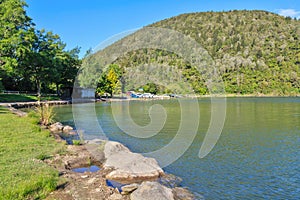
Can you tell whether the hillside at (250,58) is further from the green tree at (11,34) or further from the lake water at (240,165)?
the lake water at (240,165)

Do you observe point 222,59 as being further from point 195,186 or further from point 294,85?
point 195,186

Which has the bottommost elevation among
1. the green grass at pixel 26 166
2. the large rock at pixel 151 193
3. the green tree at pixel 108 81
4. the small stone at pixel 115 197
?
the small stone at pixel 115 197

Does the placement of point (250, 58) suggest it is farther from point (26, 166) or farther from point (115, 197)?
point (115, 197)

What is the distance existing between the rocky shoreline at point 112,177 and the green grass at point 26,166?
388mm

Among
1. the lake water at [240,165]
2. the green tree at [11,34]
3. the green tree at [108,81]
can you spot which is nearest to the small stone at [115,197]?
the lake water at [240,165]

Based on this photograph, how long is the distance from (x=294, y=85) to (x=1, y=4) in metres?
124

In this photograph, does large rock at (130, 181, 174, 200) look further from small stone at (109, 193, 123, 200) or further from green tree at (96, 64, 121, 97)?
green tree at (96, 64, 121, 97)

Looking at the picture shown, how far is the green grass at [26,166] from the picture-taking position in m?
7.03

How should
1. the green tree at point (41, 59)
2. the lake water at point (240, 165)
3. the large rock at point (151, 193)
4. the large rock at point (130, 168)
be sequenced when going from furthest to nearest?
1. the green tree at point (41, 59)
2. the large rock at point (130, 168)
3. the lake water at point (240, 165)
4. the large rock at point (151, 193)

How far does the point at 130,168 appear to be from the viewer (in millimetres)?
9945

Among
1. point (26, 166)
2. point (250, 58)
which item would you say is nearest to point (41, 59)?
point (26, 166)

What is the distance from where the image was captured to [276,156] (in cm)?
1376

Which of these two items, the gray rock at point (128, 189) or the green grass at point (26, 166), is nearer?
the green grass at point (26, 166)

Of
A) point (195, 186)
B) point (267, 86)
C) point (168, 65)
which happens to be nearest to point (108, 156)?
point (195, 186)
